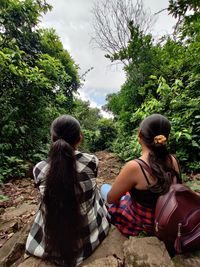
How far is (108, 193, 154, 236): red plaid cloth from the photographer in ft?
5.08

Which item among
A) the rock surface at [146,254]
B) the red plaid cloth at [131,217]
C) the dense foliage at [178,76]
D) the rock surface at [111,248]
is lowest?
the rock surface at [111,248]

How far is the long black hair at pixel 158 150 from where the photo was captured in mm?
1386

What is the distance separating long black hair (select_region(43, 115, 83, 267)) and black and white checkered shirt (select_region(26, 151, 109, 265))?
89mm

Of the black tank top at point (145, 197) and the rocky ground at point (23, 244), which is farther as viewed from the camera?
the black tank top at point (145, 197)

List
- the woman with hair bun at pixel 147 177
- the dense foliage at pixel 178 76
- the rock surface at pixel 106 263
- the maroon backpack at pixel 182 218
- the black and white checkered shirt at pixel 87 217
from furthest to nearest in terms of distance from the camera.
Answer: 1. the dense foliage at pixel 178 76
2. the black and white checkered shirt at pixel 87 217
3. the woman with hair bun at pixel 147 177
4. the rock surface at pixel 106 263
5. the maroon backpack at pixel 182 218

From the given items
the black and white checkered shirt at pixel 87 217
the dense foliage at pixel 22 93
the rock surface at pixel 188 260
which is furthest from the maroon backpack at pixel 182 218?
the dense foliage at pixel 22 93

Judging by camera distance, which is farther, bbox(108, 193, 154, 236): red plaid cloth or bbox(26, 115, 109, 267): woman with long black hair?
bbox(108, 193, 154, 236): red plaid cloth

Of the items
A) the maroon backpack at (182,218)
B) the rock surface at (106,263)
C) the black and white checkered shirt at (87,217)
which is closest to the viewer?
the maroon backpack at (182,218)

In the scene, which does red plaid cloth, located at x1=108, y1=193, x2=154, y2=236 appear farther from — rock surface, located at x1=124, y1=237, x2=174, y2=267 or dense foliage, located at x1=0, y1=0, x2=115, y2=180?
dense foliage, located at x1=0, y1=0, x2=115, y2=180

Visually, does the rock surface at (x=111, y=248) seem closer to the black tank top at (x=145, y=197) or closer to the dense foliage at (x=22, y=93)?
the black tank top at (x=145, y=197)

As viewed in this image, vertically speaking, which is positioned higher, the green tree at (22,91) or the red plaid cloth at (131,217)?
the green tree at (22,91)

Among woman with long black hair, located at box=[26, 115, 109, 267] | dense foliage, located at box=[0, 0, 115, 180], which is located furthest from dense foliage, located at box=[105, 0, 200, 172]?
dense foliage, located at box=[0, 0, 115, 180]

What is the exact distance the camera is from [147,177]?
4.67 feet

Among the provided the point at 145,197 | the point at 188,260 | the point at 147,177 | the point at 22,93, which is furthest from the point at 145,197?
the point at 22,93
